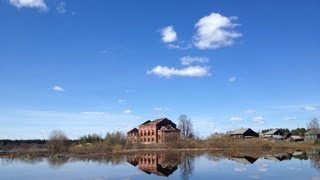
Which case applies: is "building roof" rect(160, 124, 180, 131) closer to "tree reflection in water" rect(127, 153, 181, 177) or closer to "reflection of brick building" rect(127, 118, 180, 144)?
"reflection of brick building" rect(127, 118, 180, 144)

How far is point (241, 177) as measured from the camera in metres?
33.4

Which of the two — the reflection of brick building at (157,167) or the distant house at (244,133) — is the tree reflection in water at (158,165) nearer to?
the reflection of brick building at (157,167)

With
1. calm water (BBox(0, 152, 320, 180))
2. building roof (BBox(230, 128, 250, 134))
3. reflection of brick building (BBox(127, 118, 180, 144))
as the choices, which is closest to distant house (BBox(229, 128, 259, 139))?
building roof (BBox(230, 128, 250, 134))

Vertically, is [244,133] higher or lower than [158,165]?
higher

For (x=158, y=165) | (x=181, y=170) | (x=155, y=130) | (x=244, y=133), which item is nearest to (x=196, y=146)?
(x=155, y=130)

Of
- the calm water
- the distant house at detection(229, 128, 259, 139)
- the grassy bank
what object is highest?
the distant house at detection(229, 128, 259, 139)

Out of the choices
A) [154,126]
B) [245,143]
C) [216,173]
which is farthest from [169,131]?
[216,173]

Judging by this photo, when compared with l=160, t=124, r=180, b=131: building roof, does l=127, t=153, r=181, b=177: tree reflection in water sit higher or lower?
lower

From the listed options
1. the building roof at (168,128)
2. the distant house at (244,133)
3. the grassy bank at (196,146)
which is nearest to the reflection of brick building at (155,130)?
the building roof at (168,128)

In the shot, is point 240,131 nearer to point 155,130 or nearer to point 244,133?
point 244,133

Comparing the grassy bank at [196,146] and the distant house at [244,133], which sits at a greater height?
the distant house at [244,133]

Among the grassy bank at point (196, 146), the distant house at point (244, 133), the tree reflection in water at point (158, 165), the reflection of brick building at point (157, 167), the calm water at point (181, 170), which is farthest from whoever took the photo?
the distant house at point (244, 133)

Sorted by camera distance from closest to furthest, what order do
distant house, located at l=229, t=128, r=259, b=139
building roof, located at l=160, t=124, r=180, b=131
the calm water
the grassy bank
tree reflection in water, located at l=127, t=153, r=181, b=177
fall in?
the calm water
tree reflection in water, located at l=127, t=153, r=181, b=177
the grassy bank
building roof, located at l=160, t=124, r=180, b=131
distant house, located at l=229, t=128, r=259, b=139

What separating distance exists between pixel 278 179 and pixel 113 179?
42.7 feet
